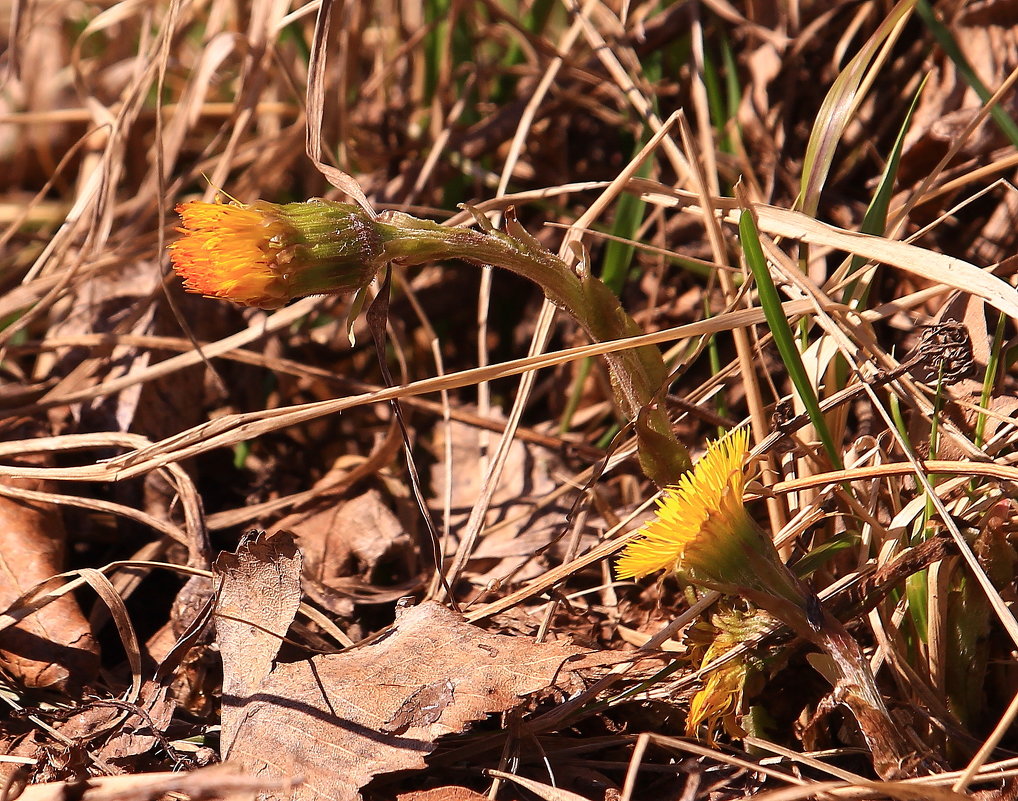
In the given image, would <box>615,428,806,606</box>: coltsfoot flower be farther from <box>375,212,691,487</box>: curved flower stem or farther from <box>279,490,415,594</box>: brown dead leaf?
<box>279,490,415,594</box>: brown dead leaf

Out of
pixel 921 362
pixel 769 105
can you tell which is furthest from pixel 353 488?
pixel 769 105

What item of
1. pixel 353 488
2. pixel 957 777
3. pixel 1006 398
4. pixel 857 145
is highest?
pixel 857 145

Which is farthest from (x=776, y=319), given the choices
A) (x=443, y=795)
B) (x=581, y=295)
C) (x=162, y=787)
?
(x=162, y=787)

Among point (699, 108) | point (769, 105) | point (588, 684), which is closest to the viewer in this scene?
point (588, 684)

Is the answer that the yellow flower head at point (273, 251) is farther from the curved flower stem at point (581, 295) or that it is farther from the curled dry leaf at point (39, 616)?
the curled dry leaf at point (39, 616)

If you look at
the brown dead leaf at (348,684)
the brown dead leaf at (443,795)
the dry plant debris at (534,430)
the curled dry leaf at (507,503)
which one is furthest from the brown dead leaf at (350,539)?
the brown dead leaf at (443,795)

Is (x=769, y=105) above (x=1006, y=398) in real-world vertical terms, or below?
above

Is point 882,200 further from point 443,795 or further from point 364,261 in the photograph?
point 443,795

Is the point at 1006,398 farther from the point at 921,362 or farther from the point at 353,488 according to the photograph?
the point at 353,488
